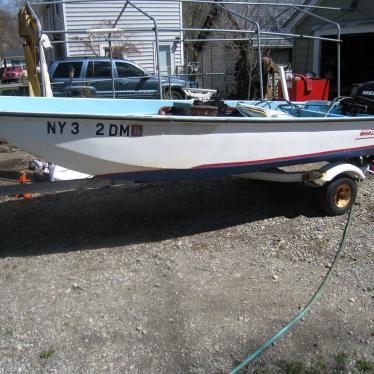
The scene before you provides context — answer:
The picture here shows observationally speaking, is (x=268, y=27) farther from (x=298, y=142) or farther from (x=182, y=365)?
(x=182, y=365)

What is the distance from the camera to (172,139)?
14.2 feet

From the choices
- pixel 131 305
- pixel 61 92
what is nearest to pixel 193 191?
pixel 131 305

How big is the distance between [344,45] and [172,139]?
1371 centimetres

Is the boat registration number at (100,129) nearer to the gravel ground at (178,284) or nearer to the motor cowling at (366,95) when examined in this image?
the gravel ground at (178,284)

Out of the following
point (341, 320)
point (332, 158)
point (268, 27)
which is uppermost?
point (268, 27)

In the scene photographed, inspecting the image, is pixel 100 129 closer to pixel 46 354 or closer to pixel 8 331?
pixel 8 331

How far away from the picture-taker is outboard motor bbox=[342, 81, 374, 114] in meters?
5.87

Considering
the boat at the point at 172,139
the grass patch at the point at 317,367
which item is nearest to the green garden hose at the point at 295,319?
the grass patch at the point at 317,367

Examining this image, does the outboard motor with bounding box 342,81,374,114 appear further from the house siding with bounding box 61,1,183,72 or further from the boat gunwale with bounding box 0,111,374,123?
the house siding with bounding box 61,1,183,72

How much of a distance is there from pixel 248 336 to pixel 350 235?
2090mm

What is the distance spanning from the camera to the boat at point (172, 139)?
4066mm

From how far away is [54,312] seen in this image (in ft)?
11.6

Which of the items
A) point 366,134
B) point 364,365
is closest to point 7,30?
point 366,134

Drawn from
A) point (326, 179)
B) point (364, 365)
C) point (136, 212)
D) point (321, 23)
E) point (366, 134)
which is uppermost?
point (321, 23)
